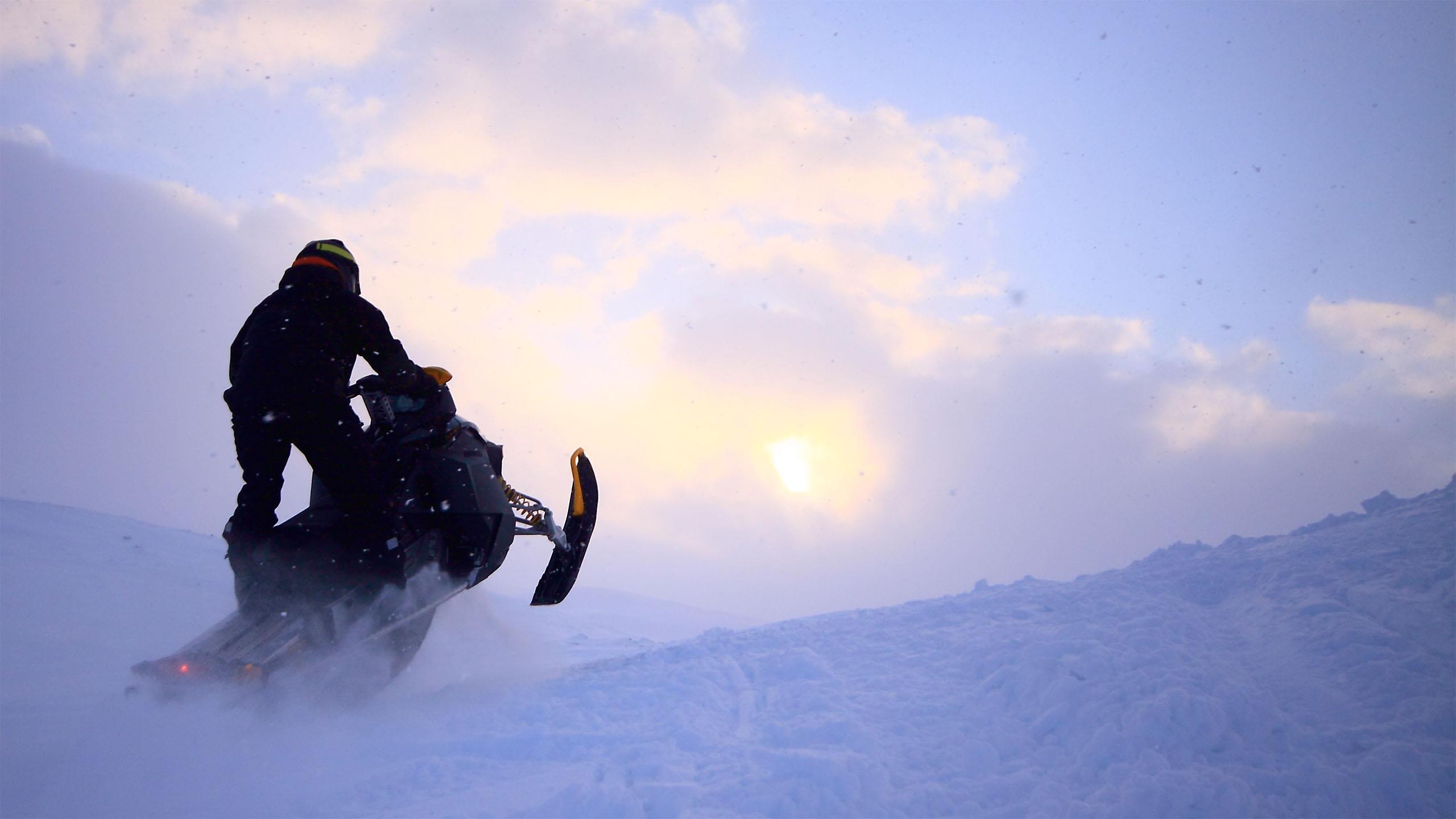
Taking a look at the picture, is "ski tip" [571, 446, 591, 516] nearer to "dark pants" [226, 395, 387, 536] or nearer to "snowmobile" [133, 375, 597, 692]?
"snowmobile" [133, 375, 597, 692]

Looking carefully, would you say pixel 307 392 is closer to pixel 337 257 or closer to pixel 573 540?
pixel 337 257

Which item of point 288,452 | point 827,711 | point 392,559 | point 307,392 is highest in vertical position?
point 307,392

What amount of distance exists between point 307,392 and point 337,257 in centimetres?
74

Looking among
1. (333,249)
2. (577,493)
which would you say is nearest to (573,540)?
(577,493)

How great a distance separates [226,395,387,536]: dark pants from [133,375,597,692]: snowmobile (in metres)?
0.12

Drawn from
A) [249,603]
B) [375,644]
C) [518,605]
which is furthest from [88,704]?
[518,605]

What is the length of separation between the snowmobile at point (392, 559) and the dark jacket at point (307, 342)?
423 millimetres

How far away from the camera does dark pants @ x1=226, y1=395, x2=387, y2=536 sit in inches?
119

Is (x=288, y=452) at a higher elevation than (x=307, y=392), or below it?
below

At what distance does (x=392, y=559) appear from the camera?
3426 mm

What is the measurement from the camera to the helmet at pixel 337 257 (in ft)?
11.0

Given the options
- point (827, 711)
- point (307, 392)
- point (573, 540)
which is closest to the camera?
point (307, 392)

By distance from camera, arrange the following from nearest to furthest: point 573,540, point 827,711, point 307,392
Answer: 1. point 307,392
2. point 827,711
3. point 573,540

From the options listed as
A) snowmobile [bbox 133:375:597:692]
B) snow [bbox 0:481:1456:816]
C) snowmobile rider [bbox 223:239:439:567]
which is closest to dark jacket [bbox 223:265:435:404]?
snowmobile rider [bbox 223:239:439:567]
